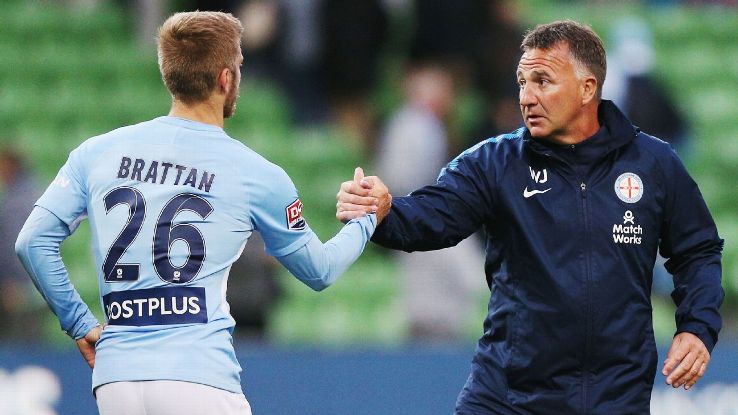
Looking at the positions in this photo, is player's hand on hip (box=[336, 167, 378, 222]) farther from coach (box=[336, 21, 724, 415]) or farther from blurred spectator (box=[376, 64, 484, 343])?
blurred spectator (box=[376, 64, 484, 343])

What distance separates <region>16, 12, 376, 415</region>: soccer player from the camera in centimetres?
366

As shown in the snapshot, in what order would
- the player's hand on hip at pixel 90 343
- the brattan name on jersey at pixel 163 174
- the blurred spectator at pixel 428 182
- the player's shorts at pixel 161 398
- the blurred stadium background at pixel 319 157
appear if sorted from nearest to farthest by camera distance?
the player's shorts at pixel 161 398 < the brattan name on jersey at pixel 163 174 < the player's hand on hip at pixel 90 343 < the blurred stadium background at pixel 319 157 < the blurred spectator at pixel 428 182

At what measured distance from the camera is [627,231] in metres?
4.28

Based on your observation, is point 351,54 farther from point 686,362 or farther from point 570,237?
point 686,362

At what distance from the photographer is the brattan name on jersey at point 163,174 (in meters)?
3.73

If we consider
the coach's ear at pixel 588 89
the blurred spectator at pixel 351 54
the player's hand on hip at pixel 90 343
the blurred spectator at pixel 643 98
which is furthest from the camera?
the blurred spectator at pixel 351 54

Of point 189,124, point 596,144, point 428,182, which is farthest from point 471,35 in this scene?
point 189,124

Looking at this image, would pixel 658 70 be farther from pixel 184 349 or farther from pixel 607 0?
pixel 184 349

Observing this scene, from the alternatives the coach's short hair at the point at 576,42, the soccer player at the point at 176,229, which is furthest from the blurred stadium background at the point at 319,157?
the soccer player at the point at 176,229

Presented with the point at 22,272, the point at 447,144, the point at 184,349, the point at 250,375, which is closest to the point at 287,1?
the point at 447,144

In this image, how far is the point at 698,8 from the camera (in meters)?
11.4

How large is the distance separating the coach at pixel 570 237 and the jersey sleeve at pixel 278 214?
14.2 inches

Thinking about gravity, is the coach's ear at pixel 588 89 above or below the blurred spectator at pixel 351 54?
above

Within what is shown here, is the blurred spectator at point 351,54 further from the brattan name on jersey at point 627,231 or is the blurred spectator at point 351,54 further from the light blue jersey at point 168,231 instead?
the light blue jersey at point 168,231
